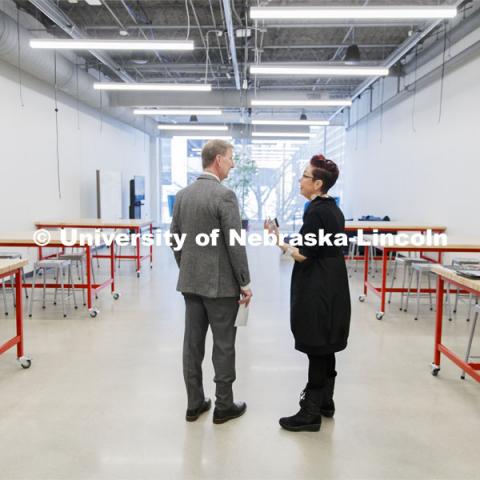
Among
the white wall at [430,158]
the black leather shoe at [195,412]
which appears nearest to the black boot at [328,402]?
the black leather shoe at [195,412]

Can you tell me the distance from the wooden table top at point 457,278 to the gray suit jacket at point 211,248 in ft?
4.50

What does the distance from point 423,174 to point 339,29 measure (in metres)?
2.78

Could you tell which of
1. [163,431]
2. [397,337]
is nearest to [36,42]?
[163,431]

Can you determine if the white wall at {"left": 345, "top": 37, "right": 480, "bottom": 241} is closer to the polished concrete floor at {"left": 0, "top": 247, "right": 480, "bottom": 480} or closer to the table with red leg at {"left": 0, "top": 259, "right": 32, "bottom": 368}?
the polished concrete floor at {"left": 0, "top": 247, "right": 480, "bottom": 480}

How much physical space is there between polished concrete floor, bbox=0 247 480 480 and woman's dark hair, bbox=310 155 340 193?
136cm

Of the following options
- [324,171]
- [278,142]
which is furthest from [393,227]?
[278,142]

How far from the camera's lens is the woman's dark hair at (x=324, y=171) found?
2246 millimetres

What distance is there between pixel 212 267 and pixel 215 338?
0.40 m

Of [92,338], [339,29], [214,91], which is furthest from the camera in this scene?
[214,91]

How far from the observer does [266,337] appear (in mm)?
3932

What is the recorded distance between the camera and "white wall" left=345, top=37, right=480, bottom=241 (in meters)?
5.69

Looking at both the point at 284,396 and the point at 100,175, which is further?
the point at 100,175

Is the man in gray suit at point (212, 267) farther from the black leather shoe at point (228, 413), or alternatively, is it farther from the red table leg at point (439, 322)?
the red table leg at point (439, 322)

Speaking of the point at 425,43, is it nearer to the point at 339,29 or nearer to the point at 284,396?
the point at 339,29
